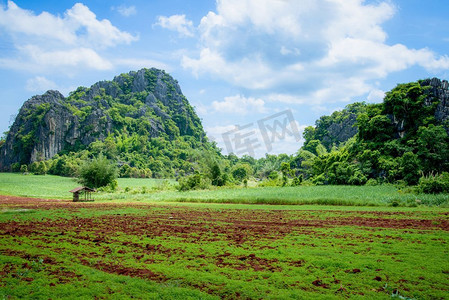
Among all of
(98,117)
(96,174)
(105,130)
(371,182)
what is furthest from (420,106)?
(98,117)

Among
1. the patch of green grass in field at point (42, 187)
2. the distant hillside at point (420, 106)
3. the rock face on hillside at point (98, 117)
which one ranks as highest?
the rock face on hillside at point (98, 117)

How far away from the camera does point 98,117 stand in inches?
5044

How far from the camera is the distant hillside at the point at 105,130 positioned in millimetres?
119688

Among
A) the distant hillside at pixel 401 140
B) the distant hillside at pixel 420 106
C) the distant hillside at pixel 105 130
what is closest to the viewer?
the distant hillside at pixel 401 140

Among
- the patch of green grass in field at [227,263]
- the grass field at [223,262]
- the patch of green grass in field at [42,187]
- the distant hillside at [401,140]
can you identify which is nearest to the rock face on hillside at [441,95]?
the distant hillside at [401,140]

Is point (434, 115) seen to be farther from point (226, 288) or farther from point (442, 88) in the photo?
point (226, 288)

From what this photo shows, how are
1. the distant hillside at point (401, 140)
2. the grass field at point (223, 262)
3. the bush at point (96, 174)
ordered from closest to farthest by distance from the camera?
1. the grass field at point (223, 262)
2. the distant hillside at point (401, 140)
3. the bush at point (96, 174)

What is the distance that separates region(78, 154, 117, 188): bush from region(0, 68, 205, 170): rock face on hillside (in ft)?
216

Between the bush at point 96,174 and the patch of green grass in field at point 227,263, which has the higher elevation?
the bush at point 96,174

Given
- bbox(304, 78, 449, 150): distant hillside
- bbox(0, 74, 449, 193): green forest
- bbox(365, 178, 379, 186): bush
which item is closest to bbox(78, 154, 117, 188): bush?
bbox(0, 74, 449, 193): green forest

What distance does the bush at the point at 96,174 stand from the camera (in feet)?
200

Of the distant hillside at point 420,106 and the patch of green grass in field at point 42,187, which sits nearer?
the patch of green grass in field at point 42,187

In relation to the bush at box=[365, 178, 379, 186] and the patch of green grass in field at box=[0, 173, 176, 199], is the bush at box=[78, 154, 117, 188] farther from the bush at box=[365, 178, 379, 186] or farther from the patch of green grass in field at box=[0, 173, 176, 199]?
the bush at box=[365, 178, 379, 186]

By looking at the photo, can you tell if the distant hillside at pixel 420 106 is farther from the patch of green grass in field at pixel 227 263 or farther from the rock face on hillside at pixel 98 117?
the rock face on hillside at pixel 98 117
